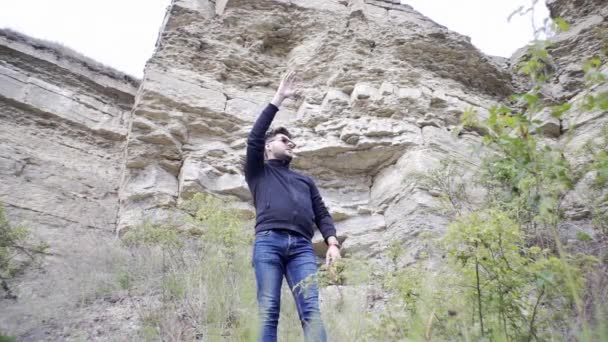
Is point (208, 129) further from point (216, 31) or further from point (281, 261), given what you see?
point (281, 261)

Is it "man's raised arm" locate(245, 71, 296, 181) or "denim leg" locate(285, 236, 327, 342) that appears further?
"man's raised arm" locate(245, 71, 296, 181)

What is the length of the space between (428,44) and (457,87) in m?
1.12

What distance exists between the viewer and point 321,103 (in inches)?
345

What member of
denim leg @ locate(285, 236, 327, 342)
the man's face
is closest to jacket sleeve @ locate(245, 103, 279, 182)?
the man's face

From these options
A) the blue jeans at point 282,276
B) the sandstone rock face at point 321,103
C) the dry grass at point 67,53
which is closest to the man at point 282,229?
the blue jeans at point 282,276

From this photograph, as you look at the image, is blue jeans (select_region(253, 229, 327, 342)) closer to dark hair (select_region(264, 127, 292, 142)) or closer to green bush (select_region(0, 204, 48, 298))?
dark hair (select_region(264, 127, 292, 142))

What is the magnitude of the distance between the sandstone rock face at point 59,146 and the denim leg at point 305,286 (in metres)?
3.43

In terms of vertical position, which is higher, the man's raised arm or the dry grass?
the dry grass

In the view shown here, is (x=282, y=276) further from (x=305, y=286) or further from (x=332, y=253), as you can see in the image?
(x=305, y=286)

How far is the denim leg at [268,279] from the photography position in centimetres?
300

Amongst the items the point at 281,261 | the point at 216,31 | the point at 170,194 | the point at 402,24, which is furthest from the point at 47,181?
the point at 402,24

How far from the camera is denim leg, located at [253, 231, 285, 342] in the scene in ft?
9.84

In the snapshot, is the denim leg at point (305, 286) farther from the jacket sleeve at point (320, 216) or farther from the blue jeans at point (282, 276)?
the jacket sleeve at point (320, 216)

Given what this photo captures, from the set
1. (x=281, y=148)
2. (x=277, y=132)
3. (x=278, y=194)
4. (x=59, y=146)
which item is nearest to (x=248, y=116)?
(x=59, y=146)
